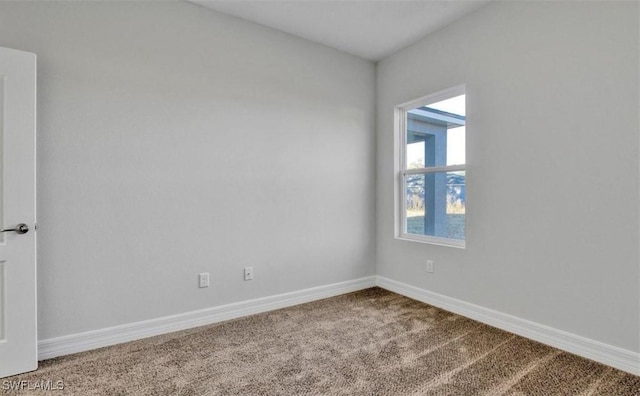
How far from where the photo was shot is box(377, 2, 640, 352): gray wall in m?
2.08

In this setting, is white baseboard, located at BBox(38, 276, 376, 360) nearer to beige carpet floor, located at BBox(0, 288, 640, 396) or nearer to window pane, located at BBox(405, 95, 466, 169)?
beige carpet floor, located at BBox(0, 288, 640, 396)

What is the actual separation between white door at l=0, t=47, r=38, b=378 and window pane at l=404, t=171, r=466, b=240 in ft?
10.4

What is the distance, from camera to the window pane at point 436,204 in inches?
122

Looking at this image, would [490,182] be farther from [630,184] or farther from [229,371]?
[229,371]

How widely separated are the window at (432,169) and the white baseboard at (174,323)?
1.07 meters

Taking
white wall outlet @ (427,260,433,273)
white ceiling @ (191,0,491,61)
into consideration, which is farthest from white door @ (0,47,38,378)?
white wall outlet @ (427,260,433,273)

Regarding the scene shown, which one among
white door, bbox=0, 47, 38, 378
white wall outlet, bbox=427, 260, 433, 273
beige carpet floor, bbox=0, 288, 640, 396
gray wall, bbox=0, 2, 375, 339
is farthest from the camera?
white wall outlet, bbox=427, 260, 433, 273

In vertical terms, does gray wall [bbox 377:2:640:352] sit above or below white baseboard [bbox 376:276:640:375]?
above

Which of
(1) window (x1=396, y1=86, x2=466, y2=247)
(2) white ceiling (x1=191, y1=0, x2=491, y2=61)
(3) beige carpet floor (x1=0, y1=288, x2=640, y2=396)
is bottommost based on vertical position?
(3) beige carpet floor (x1=0, y1=288, x2=640, y2=396)

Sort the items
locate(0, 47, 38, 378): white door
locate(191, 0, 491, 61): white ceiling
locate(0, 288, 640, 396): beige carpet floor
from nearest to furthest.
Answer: locate(0, 288, 640, 396): beige carpet floor
locate(0, 47, 38, 378): white door
locate(191, 0, 491, 61): white ceiling

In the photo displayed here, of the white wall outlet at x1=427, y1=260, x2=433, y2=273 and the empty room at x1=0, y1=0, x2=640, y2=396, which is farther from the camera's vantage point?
the white wall outlet at x1=427, y1=260, x2=433, y2=273

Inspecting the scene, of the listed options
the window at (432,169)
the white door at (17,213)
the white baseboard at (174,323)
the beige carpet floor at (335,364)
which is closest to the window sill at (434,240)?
the window at (432,169)

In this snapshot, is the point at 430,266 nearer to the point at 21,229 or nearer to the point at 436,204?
the point at 436,204

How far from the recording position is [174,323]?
2.68 m
